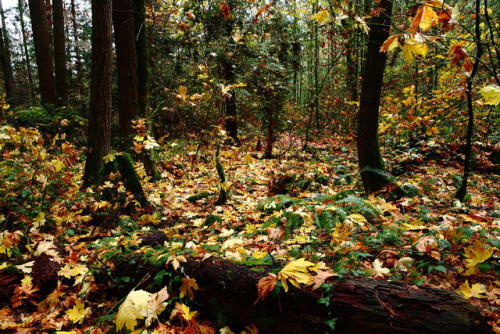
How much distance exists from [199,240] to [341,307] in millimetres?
2311

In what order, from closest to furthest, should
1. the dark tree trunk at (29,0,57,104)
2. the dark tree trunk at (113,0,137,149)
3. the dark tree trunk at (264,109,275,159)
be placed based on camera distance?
the dark tree trunk at (113,0,137,149) → the dark tree trunk at (264,109,275,159) → the dark tree trunk at (29,0,57,104)

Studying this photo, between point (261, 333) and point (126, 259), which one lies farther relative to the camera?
point (126, 259)

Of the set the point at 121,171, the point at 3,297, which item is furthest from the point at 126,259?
the point at 121,171

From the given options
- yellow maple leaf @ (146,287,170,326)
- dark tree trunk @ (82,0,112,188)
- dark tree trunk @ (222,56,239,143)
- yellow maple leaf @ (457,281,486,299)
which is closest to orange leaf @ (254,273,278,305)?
yellow maple leaf @ (146,287,170,326)

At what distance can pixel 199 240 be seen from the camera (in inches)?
138

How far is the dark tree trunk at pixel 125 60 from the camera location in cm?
526

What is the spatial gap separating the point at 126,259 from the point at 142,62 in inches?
204

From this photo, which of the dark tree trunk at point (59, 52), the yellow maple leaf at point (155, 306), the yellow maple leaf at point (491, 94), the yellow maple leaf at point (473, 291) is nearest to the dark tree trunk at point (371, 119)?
the yellow maple leaf at point (473, 291)

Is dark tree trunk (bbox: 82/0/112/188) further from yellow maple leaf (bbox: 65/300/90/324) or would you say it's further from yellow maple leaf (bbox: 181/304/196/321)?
yellow maple leaf (bbox: 181/304/196/321)

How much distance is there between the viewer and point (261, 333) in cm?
179

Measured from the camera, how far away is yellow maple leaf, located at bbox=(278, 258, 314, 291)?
62.0 inches

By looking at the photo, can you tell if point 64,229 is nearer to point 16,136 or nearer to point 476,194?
point 16,136

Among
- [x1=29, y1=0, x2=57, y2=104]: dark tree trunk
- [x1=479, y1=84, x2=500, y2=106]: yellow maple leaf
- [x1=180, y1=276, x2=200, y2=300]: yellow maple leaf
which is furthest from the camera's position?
[x1=29, y1=0, x2=57, y2=104]: dark tree trunk

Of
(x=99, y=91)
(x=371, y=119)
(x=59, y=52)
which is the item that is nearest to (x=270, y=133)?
(x=371, y=119)
